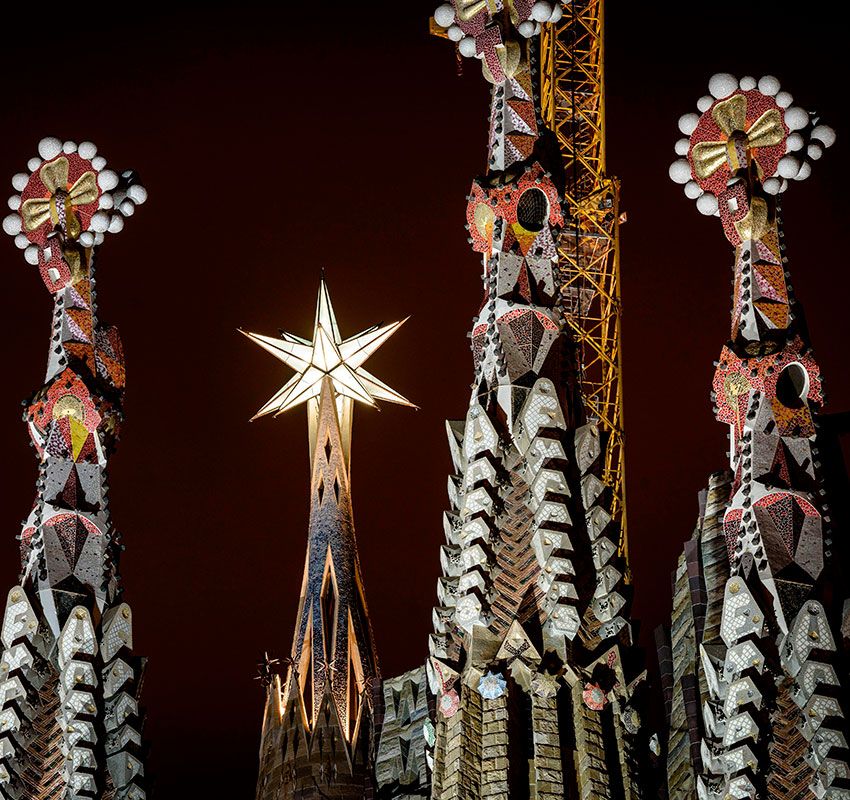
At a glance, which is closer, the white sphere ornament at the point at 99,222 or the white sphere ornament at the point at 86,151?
the white sphere ornament at the point at 99,222

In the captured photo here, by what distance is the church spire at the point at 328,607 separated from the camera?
27.7 m

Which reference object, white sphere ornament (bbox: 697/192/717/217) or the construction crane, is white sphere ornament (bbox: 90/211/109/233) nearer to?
the construction crane

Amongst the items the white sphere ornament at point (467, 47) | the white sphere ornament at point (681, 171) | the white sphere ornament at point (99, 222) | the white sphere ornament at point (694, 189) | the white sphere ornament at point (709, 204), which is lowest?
the white sphere ornament at point (709, 204)

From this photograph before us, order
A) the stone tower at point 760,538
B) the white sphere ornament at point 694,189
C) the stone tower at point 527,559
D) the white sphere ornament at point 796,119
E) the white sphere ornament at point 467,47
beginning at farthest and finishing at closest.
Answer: the white sphere ornament at point 467,47
the white sphere ornament at point 694,189
the white sphere ornament at point 796,119
the stone tower at point 527,559
the stone tower at point 760,538

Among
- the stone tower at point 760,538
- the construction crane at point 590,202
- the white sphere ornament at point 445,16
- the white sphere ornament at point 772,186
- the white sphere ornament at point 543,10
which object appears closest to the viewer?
the stone tower at point 760,538

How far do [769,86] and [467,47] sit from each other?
400cm

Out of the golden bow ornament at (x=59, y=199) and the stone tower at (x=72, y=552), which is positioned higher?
the golden bow ornament at (x=59, y=199)

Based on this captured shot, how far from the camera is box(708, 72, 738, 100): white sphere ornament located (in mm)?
23656

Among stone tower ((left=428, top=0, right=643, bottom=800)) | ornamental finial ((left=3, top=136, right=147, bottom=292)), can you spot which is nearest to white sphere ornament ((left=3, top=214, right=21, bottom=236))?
ornamental finial ((left=3, top=136, right=147, bottom=292))

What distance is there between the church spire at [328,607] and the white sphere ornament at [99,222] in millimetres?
3944

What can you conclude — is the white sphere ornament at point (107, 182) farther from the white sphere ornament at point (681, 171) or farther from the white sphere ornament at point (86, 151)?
the white sphere ornament at point (681, 171)

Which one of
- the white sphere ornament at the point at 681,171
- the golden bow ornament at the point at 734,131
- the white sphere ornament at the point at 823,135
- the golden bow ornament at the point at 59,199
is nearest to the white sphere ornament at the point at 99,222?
the golden bow ornament at the point at 59,199

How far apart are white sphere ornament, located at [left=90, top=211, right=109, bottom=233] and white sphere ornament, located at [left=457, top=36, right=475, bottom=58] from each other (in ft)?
20.1

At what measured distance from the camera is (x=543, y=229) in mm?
23688
